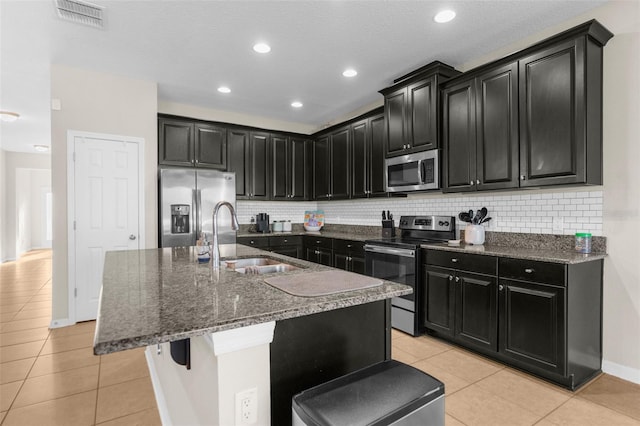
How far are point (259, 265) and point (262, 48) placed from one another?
2.15 m

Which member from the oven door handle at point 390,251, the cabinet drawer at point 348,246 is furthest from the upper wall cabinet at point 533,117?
the cabinet drawer at point 348,246

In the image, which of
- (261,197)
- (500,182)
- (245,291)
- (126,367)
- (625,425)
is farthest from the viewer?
(261,197)

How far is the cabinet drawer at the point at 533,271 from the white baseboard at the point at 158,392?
2.52 meters

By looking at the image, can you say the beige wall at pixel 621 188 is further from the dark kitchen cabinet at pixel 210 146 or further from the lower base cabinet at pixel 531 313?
the dark kitchen cabinet at pixel 210 146

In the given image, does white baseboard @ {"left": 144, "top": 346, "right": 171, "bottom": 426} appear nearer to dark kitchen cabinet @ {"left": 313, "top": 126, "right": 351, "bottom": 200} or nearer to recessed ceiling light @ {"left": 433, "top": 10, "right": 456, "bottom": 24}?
dark kitchen cabinet @ {"left": 313, "top": 126, "right": 351, "bottom": 200}

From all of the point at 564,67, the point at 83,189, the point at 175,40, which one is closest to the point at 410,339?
the point at 564,67

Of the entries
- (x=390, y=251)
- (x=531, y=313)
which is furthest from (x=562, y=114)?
(x=390, y=251)

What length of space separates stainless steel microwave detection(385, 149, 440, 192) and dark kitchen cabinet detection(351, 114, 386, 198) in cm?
28

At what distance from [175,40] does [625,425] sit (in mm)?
4365

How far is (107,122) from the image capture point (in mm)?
3896

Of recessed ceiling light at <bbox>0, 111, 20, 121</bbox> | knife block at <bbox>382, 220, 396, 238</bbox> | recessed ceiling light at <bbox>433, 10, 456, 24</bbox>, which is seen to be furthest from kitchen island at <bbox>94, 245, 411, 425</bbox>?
recessed ceiling light at <bbox>0, 111, 20, 121</bbox>

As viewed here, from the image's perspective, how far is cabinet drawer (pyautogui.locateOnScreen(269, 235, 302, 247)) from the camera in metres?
5.00

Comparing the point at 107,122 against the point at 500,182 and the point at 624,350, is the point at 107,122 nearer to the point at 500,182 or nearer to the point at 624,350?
the point at 500,182

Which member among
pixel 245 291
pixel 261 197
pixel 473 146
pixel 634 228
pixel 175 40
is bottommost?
pixel 245 291
